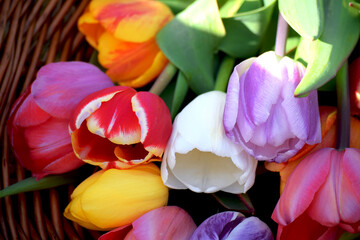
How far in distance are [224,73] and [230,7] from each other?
91mm

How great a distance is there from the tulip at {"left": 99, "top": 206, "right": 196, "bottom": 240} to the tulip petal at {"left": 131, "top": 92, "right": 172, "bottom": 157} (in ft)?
0.23

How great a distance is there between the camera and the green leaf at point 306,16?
1.71 feet

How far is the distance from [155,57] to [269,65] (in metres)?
0.20

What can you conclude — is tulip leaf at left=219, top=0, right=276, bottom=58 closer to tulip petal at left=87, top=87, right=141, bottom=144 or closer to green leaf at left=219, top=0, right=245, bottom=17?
green leaf at left=219, top=0, right=245, bottom=17

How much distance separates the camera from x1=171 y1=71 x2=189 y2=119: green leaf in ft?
2.18

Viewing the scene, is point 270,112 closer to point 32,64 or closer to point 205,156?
point 205,156

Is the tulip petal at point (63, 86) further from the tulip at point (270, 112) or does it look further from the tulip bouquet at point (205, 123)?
the tulip at point (270, 112)

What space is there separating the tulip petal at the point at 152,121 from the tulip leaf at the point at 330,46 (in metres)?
0.16

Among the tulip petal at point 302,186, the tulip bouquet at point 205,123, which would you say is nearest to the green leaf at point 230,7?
the tulip bouquet at point 205,123

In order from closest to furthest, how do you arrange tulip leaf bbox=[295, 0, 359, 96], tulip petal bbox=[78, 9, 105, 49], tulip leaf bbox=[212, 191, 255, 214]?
tulip leaf bbox=[295, 0, 359, 96]
tulip leaf bbox=[212, 191, 255, 214]
tulip petal bbox=[78, 9, 105, 49]

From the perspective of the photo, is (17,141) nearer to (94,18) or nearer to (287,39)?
(94,18)

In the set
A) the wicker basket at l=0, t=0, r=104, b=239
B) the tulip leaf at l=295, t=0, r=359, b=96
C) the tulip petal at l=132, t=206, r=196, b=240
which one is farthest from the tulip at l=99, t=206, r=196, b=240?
the tulip leaf at l=295, t=0, r=359, b=96

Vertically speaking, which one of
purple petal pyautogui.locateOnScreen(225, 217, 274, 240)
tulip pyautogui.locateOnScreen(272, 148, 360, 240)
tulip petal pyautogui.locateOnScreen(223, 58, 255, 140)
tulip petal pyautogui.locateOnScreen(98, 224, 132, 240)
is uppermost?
tulip petal pyautogui.locateOnScreen(223, 58, 255, 140)

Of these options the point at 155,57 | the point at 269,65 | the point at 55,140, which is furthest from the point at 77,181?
the point at 269,65
